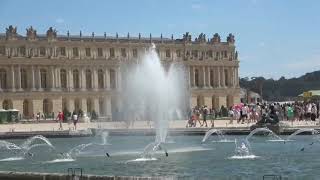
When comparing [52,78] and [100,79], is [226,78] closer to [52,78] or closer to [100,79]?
[100,79]

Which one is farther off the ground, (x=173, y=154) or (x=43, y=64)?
(x=43, y=64)

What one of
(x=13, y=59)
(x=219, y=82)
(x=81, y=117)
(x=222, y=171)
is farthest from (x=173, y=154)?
(x=219, y=82)

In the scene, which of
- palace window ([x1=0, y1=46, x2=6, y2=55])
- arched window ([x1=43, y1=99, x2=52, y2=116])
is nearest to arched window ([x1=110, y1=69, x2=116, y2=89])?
arched window ([x1=43, y1=99, x2=52, y2=116])

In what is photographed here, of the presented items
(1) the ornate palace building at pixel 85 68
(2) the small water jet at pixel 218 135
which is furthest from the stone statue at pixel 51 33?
(2) the small water jet at pixel 218 135

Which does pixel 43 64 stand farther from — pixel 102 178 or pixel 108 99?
pixel 102 178

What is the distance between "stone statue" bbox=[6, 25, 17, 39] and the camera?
106 m

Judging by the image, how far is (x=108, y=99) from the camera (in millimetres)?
114688

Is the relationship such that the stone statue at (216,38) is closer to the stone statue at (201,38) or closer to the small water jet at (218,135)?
the stone statue at (201,38)

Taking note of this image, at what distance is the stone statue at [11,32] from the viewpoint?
106m

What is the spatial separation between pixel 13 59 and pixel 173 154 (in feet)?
264

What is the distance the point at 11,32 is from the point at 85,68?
44.7 ft

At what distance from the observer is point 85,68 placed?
114 metres

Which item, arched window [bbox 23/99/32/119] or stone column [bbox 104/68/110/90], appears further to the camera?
stone column [bbox 104/68/110/90]

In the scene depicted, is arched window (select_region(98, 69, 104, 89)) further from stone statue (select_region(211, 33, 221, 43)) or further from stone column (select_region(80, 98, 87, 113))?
stone statue (select_region(211, 33, 221, 43))
